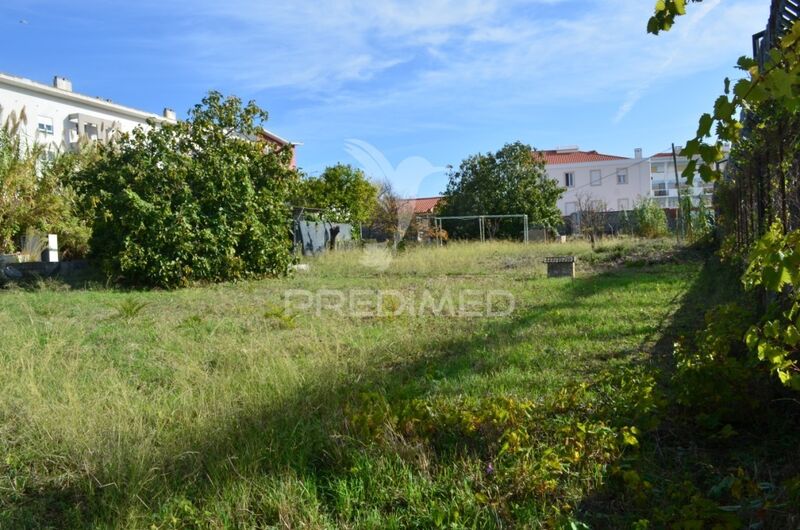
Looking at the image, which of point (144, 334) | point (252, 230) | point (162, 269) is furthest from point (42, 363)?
point (252, 230)

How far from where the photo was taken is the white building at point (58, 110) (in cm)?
2950

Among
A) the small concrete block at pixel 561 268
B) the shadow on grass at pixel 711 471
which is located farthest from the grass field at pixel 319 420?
the small concrete block at pixel 561 268

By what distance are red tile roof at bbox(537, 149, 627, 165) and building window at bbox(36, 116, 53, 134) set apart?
41737 millimetres

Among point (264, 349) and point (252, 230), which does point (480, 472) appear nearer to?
point (264, 349)

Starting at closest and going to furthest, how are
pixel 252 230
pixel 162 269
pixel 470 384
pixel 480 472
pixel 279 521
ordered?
pixel 279 521
pixel 480 472
pixel 470 384
pixel 162 269
pixel 252 230

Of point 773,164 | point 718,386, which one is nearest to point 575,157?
point 773,164

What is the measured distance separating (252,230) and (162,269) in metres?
2.14

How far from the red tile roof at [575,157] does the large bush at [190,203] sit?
156ft

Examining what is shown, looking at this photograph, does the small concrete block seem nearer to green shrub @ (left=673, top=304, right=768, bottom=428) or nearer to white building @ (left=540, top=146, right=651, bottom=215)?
green shrub @ (left=673, top=304, right=768, bottom=428)

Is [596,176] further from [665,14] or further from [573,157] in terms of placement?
[665,14]

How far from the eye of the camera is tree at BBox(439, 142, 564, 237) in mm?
29750

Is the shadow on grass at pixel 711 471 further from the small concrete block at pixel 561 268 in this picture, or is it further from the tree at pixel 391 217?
the tree at pixel 391 217

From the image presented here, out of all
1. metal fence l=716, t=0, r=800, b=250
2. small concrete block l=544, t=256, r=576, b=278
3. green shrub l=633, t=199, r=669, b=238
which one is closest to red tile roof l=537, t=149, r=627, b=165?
green shrub l=633, t=199, r=669, b=238

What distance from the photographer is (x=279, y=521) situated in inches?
105
